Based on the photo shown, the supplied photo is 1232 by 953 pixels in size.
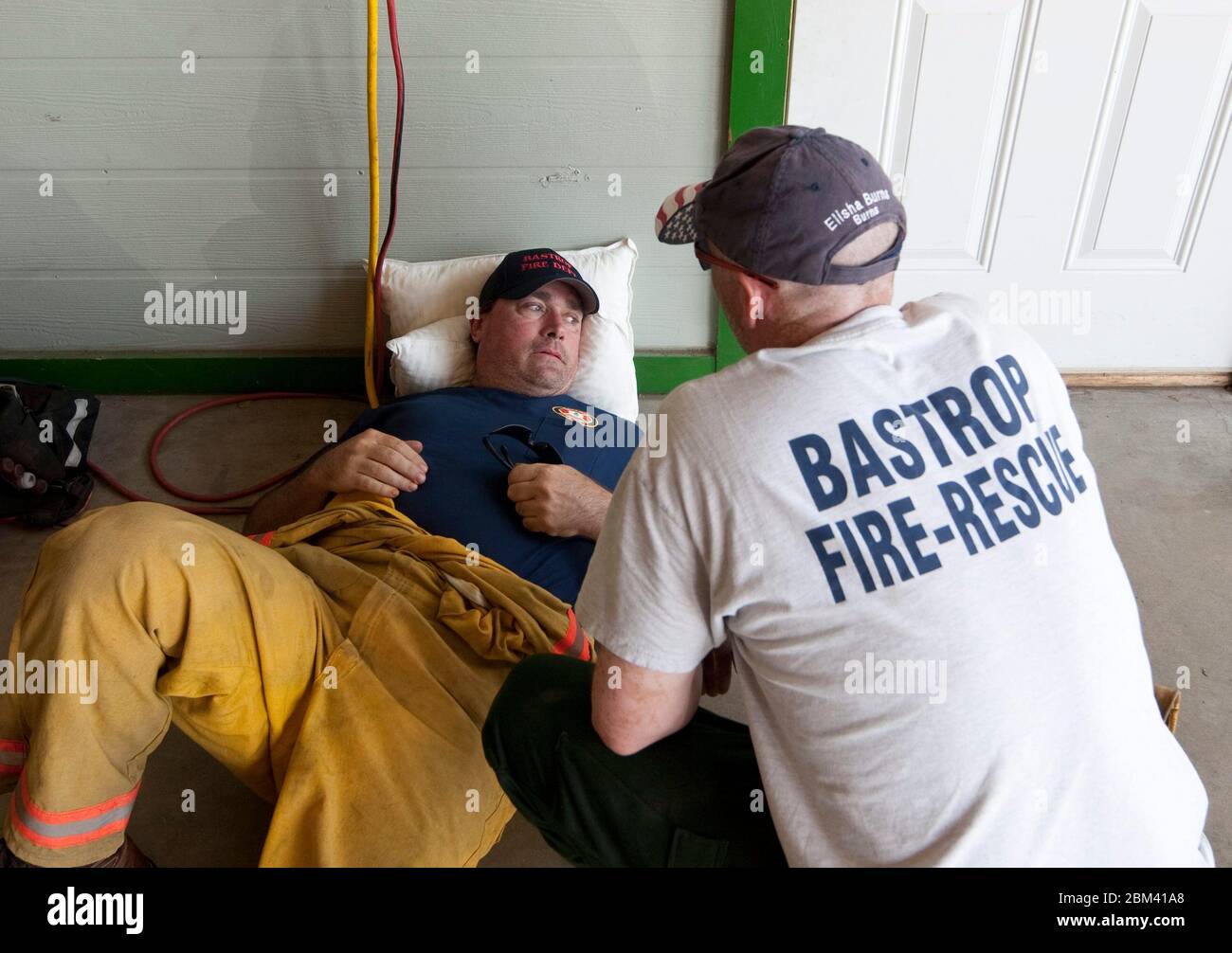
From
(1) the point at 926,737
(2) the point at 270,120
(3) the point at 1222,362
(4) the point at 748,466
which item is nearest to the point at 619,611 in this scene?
(4) the point at 748,466

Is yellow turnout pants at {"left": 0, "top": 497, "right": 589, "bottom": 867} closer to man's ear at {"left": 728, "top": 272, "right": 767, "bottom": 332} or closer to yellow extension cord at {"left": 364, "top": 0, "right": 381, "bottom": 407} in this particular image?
man's ear at {"left": 728, "top": 272, "right": 767, "bottom": 332}

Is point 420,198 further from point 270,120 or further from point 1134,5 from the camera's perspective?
point 1134,5

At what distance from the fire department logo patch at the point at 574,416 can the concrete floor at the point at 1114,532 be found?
0.63 m

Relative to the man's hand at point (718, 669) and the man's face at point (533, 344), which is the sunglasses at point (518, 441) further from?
Answer: the man's hand at point (718, 669)

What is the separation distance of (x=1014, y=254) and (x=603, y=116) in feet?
3.94

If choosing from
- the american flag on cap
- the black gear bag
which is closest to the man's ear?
the american flag on cap

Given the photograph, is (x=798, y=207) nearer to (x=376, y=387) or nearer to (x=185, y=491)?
(x=376, y=387)

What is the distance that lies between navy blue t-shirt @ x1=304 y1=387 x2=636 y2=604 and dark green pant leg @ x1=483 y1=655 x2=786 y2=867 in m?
0.46

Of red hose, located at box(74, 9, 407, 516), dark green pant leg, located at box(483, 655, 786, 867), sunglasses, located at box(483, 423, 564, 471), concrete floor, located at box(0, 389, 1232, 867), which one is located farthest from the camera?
red hose, located at box(74, 9, 407, 516)

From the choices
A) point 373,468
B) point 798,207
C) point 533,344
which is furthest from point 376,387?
point 798,207

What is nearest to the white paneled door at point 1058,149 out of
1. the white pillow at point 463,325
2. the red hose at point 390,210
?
the white pillow at point 463,325

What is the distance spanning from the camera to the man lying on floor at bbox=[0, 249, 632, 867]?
4.17 ft

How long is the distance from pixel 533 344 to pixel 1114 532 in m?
1.46

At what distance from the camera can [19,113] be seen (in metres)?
2.44
